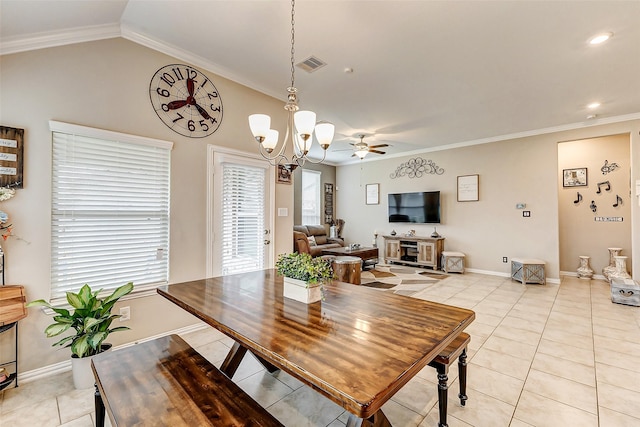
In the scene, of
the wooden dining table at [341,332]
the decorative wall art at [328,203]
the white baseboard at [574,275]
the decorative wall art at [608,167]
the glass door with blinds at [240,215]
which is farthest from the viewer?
the decorative wall art at [328,203]

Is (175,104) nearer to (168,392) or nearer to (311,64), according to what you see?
(311,64)

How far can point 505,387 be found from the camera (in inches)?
80.7

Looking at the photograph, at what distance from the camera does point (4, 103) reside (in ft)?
6.51

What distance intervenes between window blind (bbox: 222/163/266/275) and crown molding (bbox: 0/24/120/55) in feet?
4.90

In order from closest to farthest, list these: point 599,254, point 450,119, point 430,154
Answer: point 450,119 → point 599,254 → point 430,154

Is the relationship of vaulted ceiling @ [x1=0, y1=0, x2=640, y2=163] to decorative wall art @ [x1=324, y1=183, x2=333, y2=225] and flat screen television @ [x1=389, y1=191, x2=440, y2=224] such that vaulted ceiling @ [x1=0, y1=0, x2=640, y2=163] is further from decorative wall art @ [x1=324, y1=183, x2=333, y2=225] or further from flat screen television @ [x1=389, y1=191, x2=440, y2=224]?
decorative wall art @ [x1=324, y1=183, x2=333, y2=225]

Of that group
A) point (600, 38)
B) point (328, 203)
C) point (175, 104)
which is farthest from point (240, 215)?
point (328, 203)

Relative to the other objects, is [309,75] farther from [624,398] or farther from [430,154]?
[430,154]

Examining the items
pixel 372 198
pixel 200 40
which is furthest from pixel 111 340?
pixel 372 198

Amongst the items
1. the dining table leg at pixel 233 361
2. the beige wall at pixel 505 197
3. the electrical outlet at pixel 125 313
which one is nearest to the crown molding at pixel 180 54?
the electrical outlet at pixel 125 313

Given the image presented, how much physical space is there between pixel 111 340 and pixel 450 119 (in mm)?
5395

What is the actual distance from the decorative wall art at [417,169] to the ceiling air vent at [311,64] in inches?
176

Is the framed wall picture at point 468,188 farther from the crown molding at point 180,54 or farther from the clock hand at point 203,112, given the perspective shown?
the clock hand at point 203,112

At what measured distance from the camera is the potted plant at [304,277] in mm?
1598
